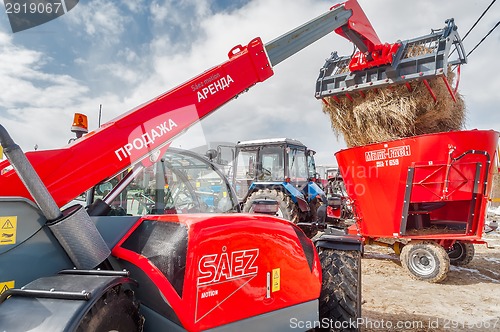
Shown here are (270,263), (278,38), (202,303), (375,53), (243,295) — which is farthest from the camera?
(375,53)

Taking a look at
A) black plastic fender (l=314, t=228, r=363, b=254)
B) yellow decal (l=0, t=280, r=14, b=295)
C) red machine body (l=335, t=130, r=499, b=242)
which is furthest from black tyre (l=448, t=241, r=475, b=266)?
yellow decal (l=0, t=280, r=14, b=295)

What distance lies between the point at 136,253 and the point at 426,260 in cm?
457

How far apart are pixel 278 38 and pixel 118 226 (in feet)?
6.59

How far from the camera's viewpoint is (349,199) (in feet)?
19.0

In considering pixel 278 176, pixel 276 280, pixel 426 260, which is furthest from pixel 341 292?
pixel 278 176

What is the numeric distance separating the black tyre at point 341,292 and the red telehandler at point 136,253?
4 cm

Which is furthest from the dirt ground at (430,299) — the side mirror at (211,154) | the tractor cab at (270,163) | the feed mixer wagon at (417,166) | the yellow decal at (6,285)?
the tractor cab at (270,163)

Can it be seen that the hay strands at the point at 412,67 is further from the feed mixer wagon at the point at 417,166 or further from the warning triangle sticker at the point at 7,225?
the warning triangle sticker at the point at 7,225

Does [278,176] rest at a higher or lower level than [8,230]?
higher

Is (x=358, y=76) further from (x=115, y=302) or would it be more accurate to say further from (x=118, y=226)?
(x=115, y=302)

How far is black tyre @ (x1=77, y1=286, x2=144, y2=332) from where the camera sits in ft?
4.28

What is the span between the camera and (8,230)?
136 cm

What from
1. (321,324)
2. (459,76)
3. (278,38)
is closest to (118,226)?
(321,324)

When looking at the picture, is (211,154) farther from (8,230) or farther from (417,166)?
(417,166)
